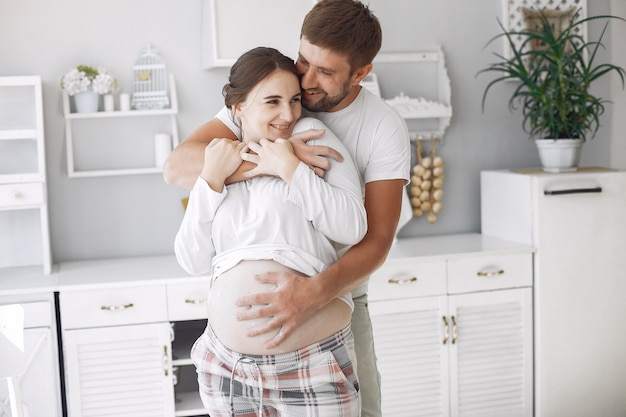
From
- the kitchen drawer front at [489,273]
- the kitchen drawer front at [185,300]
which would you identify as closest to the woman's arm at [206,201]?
the kitchen drawer front at [185,300]

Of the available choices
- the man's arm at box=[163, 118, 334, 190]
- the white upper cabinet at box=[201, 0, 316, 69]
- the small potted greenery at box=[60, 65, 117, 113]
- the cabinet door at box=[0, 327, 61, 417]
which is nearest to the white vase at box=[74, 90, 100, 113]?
the small potted greenery at box=[60, 65, 117, 113]

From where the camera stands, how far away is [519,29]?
3.85m

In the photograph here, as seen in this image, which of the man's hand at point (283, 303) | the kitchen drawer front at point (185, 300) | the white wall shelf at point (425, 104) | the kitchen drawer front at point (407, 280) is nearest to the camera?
the man's hand at point (283, 303)

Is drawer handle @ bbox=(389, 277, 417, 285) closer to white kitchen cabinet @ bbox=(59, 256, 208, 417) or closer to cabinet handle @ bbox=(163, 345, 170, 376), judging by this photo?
white kitchen cabinet @ bbox=(59, 256, 208, 417)

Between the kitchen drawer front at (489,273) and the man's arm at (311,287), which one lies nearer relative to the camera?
the man's arm at (311,287)

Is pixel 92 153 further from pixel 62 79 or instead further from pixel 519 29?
pixel 519 29

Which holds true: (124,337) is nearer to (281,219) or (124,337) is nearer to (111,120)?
(111,120)

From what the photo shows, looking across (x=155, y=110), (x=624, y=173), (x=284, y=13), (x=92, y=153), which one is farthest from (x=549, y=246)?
(x=92, y=153)

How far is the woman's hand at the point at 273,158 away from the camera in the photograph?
1.67 meters

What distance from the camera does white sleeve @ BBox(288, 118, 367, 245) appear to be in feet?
5.42

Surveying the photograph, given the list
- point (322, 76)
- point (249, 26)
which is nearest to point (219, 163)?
point (322, 76)

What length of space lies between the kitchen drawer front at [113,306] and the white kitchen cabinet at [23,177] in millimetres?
290

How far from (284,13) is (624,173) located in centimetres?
169

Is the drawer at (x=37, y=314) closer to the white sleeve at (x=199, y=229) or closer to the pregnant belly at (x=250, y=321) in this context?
the white sleeve at (x=199, y=229)
